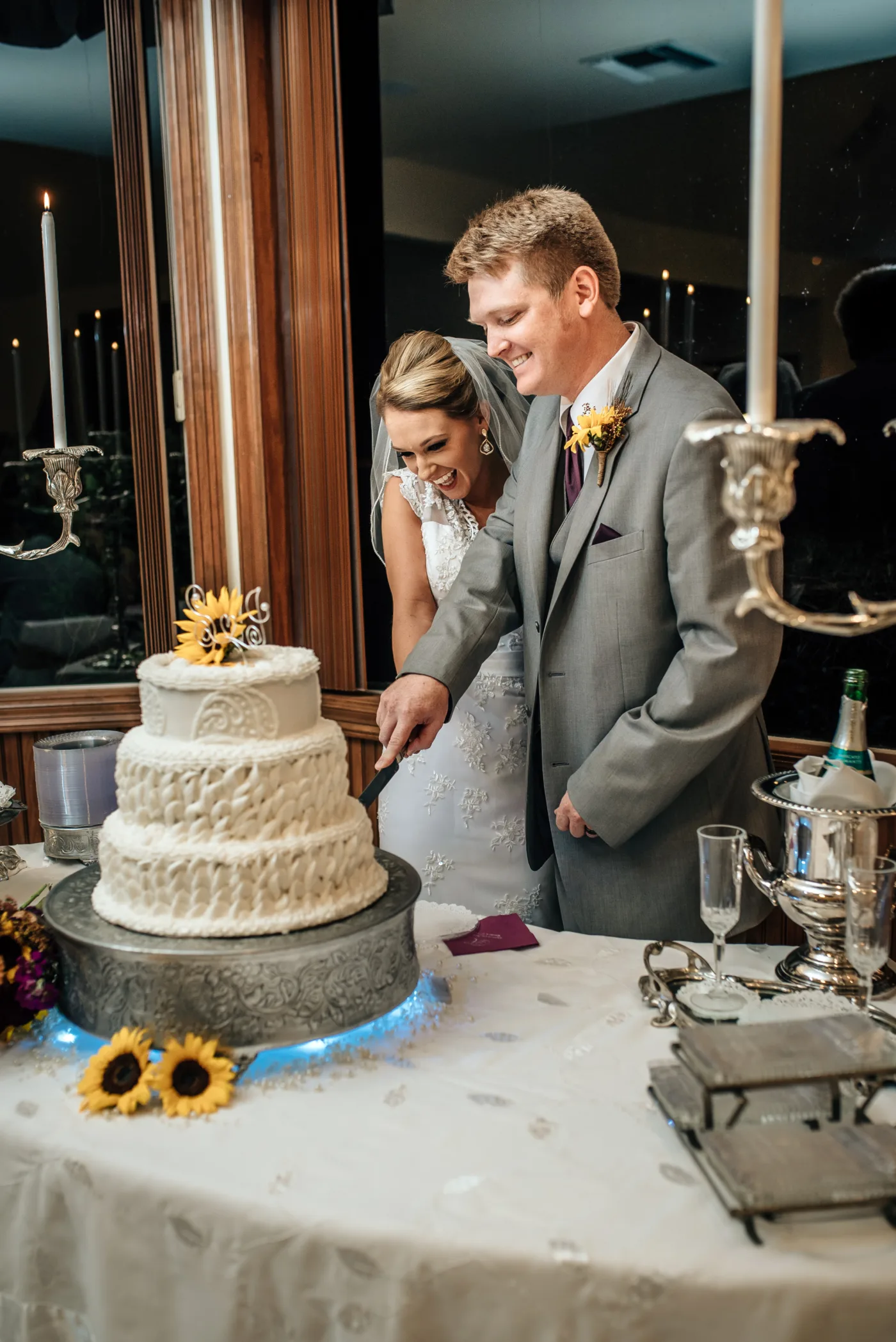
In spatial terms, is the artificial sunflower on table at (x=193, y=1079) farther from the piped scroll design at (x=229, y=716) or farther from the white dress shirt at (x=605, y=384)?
the white dress shirt at (x=605, y=384)

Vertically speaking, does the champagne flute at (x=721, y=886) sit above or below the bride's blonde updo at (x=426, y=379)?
below

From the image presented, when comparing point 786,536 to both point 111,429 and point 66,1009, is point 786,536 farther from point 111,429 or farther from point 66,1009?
point 111,429

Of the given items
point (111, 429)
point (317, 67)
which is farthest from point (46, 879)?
point (317, 67)

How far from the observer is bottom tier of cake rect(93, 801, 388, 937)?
1.64 metres

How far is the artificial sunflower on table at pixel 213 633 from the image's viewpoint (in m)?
1.79

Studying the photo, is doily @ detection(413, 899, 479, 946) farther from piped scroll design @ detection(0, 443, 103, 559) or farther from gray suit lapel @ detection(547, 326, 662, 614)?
piped scroll design @ detection(0, 443, 103, 559)

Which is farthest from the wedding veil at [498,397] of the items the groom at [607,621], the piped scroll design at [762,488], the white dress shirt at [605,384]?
the piped scroll design at [762,488]

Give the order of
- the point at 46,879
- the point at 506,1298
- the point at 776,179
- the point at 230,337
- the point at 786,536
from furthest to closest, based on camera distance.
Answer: the point at 230,337 < the point at 786,536 < the point at 46,879 < the point at 506,1298 < the point at 776,179

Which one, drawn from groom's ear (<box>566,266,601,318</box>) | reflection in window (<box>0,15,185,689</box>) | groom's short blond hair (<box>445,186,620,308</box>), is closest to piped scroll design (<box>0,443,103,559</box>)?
groom's short blond hair (<box>445,186,620,308</box>)

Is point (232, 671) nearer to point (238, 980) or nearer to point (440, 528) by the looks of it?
point (238, 980)

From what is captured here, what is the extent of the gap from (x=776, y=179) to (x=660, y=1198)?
1.12 meters

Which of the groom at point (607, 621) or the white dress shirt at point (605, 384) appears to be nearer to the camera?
the groom at point (607, 621)

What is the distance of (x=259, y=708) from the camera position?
1.69 metres

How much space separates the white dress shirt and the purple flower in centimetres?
154
